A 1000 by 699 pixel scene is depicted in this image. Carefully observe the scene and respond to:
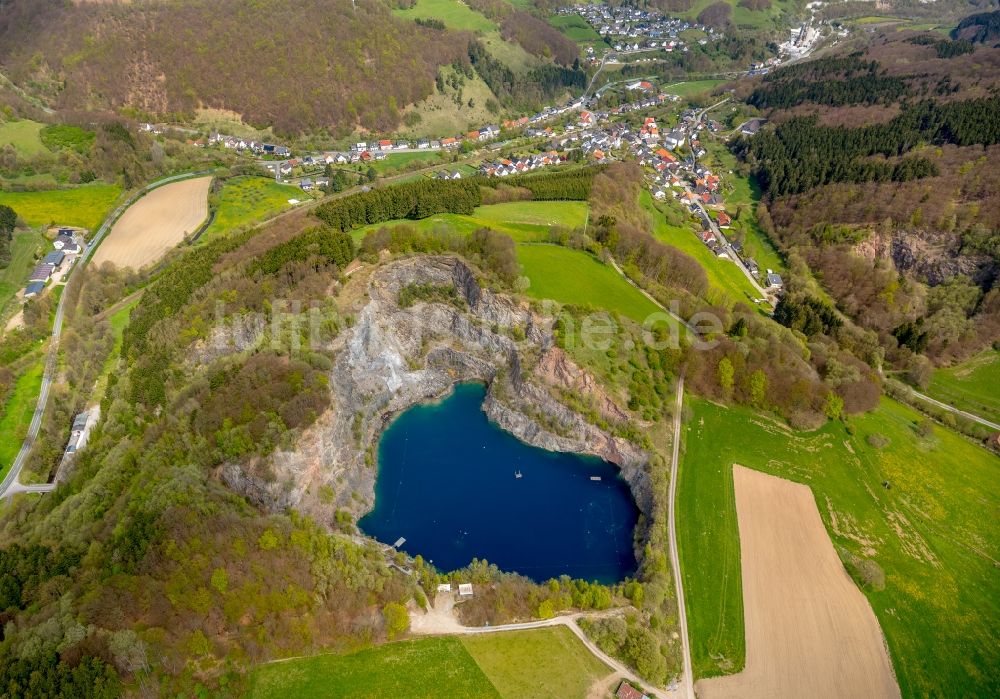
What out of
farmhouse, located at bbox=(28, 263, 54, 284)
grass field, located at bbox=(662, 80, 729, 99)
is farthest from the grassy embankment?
grass field, located at bbox=(662, 80, 729, 99)

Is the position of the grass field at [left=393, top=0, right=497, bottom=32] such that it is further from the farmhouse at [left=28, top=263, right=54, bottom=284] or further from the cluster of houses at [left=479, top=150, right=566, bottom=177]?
the farmhouse at [left=28, top=263, right=54, bottom=284]

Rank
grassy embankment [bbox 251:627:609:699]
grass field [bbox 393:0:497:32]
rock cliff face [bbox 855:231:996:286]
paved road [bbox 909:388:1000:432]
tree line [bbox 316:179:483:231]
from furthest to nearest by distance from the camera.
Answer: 1. grass field [bbox 393:0:497:32]
2. rock cliff face [bbox 855:231:996:286]
3. tree line [bbox 316:179:483:231]
4. paved road [bbox 909:388:1000:432]
5. grassy embankment [bbox 251:627:609:699]

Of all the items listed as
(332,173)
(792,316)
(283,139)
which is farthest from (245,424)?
(283,139)

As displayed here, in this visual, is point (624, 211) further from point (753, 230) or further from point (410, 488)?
point (410, 488)

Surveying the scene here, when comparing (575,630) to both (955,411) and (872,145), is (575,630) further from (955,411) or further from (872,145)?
(872,145)

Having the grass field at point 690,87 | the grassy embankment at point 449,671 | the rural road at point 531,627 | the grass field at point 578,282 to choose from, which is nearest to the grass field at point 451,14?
the grass field at point 690,87

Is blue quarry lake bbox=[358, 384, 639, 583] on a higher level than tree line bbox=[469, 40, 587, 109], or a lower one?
lower

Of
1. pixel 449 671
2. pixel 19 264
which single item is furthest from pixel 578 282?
pixel 19 264

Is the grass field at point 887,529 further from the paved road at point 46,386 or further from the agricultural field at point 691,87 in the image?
the agricultural field at point 691,87
